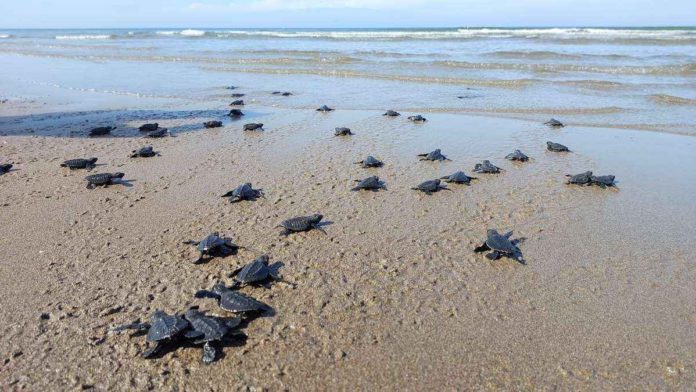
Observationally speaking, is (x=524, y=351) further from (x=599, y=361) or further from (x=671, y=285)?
(x=671, y=285)

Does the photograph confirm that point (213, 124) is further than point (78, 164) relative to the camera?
Yes

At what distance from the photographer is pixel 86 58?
27094mm

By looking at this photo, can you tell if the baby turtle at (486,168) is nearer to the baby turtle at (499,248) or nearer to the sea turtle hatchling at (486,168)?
the sea turtle hatchling at (486,168)

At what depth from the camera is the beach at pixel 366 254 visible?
10.2 feet

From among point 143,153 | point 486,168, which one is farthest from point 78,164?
point 486,168

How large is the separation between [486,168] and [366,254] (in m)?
3.02

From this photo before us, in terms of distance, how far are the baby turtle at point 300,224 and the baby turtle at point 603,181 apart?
3764mm

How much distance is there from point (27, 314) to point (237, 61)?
22.4m

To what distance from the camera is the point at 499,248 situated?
173 inches

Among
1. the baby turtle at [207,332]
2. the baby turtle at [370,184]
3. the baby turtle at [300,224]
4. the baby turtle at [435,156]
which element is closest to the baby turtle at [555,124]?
the baby turtle at [435,156]

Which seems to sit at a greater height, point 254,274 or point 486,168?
point 486,168

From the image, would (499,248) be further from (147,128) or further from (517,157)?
(147,128)

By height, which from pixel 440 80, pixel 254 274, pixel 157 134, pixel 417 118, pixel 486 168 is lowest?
pixel 254 274

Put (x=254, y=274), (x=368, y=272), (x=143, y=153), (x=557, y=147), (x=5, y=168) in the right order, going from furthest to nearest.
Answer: (x=557, y=147) → (x=143, y=153) → (x=5, y=168) → (x=368, y=272) → (x=254, y=274)
